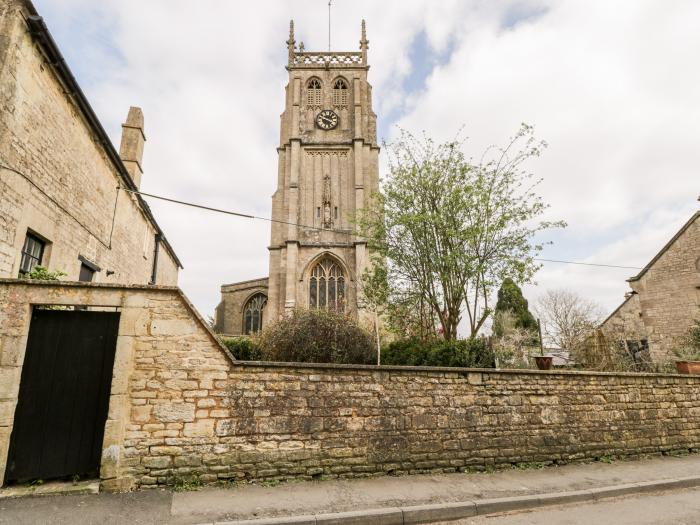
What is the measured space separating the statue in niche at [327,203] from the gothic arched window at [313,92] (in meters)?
6.39

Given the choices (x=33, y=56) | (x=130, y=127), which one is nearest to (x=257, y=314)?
(x=130, y=127)

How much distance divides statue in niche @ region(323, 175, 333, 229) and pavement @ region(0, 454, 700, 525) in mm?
19728

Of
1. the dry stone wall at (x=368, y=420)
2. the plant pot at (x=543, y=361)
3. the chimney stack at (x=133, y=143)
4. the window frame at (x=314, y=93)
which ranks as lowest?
the dry stone wall at (x=368, y=420)

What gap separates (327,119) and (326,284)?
12179 mm

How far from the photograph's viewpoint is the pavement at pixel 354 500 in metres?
4.16

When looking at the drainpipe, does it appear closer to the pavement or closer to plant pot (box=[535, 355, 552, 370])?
the pavement

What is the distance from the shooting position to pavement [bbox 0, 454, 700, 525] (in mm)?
4160

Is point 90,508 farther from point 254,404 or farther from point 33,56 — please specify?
point 33,56

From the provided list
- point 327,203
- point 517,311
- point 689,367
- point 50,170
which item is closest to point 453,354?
point 689,367

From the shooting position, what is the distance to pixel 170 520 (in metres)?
4.10

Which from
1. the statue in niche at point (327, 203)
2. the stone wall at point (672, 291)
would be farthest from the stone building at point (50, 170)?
the stone wall at point (672, 291)

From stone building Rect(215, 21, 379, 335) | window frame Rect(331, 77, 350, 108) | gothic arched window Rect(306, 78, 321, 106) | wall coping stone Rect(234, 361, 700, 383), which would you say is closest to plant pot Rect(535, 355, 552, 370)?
wall coping stone Rect(234, 361, 700, 383)

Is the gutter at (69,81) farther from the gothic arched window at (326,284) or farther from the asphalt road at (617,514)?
the gothic arched window at (326,284)

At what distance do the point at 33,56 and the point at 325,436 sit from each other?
893 cm
